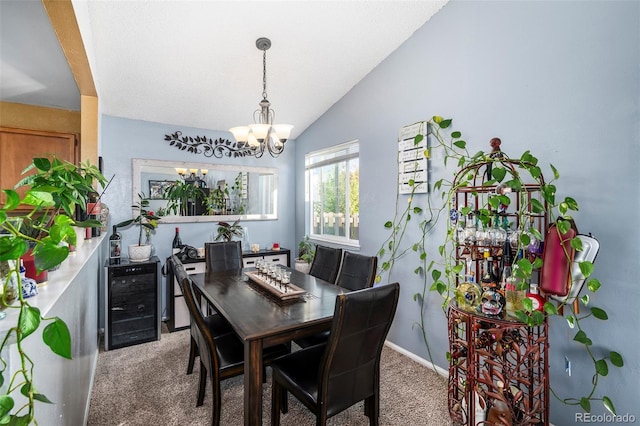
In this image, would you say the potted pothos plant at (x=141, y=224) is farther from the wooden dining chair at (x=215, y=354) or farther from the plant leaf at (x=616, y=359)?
the plant leaf at (x=616, y=359)

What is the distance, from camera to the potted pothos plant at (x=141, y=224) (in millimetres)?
3326

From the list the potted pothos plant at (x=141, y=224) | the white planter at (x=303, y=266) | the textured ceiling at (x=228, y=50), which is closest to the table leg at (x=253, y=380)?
the textured ceiling at (x=228, y=50)

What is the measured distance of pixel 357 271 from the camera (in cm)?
270

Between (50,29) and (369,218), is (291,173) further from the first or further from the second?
(50,29)

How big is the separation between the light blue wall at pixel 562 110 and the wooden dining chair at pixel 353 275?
20.3 inches

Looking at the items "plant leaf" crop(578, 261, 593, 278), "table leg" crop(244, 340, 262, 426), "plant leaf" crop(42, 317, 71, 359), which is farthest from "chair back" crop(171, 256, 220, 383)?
"plant leaf" crop(578, 261, 593, 278)

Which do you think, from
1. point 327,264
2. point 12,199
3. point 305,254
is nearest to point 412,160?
point 327,264

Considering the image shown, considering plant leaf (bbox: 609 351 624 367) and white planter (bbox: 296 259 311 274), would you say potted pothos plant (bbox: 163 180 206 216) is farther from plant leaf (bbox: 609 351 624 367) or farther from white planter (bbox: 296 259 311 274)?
plant leaf (bbox: 609 351 624 367)

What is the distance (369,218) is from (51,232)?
2935 mm

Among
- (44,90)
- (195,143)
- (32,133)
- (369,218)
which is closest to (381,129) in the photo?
(369,218)

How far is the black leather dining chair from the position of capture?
1.55m

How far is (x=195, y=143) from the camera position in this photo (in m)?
4.02

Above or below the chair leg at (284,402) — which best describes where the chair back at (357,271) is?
above

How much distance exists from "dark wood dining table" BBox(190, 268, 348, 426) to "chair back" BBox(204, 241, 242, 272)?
56 cm
